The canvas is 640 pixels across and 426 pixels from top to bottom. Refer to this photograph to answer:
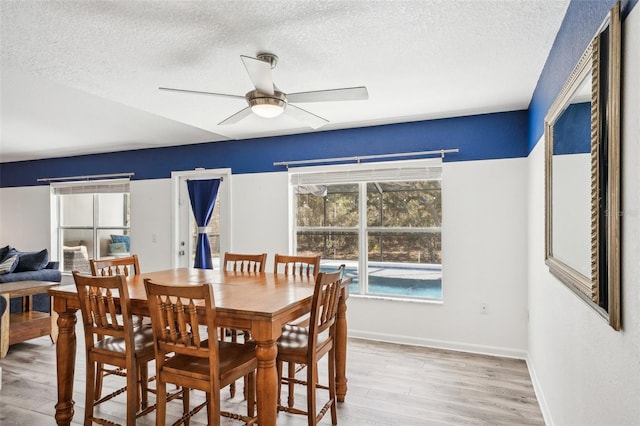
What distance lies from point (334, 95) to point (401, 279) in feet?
9.15

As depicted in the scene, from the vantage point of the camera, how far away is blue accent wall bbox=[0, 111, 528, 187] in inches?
141

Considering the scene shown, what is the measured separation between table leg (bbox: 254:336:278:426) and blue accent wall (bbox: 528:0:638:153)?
178 cm

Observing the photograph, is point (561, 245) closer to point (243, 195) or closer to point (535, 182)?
point (535, 182)

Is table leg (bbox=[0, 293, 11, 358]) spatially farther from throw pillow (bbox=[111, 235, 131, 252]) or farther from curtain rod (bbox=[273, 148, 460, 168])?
curtain rod (bbox=[273, 148, 460, 168])

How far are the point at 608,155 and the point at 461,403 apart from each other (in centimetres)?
205

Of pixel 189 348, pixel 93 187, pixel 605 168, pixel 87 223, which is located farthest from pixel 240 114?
pixel 87 223

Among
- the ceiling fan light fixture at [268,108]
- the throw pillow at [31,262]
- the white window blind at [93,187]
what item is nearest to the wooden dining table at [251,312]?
the ceiling fan light fixture at [268,108]

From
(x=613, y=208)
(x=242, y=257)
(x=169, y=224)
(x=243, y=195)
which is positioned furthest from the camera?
(x=169, y=224)

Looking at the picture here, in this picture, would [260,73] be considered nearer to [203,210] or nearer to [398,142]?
[398,142]

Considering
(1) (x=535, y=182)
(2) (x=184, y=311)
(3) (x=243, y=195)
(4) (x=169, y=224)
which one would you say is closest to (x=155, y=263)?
(4) (x=169, y=224)

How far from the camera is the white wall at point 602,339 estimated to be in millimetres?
1028

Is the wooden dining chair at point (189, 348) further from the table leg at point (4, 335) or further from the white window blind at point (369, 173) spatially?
the white window blind at point (369, 173)

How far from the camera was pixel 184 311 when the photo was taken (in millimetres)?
1894

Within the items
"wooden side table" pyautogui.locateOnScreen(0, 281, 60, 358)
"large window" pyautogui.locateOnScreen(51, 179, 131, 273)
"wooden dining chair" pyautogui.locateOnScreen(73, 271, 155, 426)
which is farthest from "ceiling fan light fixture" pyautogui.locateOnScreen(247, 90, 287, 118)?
"large window" pyautogui.locateOnScreen(51, 179, 131, 273)
